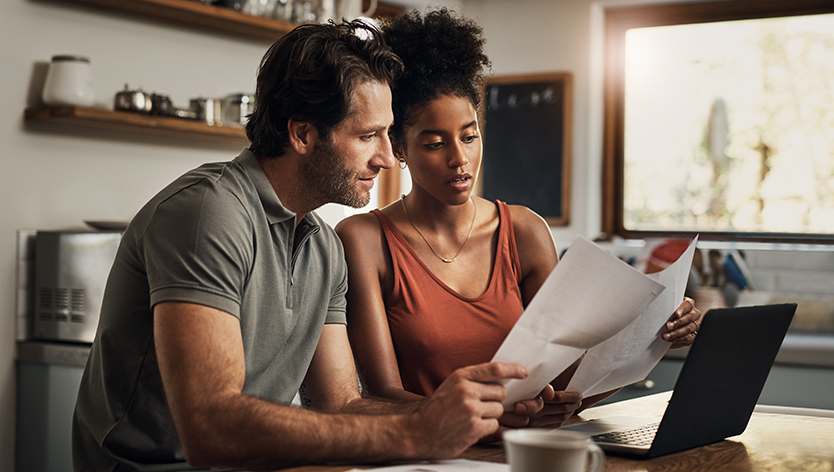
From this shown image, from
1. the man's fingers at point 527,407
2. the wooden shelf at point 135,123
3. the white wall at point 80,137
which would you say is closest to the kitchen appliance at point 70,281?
the white wall at point 80,137

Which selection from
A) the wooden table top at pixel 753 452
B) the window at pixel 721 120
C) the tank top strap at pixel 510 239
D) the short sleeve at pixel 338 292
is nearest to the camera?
the wooden table top at pixel 753 452

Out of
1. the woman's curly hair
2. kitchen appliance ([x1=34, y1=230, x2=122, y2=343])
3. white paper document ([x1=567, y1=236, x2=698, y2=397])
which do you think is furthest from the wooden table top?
kitchen appliance ([x1=34, y1=230, x2=122, y2=343])

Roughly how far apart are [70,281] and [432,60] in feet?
4.99

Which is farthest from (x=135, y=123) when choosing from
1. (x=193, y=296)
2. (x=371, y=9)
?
(x=193, y=296)

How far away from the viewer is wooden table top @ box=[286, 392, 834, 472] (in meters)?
0.95

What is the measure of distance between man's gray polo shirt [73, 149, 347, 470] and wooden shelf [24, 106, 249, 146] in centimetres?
144

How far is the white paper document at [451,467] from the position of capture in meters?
0.88

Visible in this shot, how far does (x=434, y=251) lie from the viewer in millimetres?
1499

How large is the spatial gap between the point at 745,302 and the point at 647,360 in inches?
84.0

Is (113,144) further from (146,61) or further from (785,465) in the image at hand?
(785,465)

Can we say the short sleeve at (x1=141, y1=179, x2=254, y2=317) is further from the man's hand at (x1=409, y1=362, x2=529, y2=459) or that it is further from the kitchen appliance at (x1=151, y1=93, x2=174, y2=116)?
the kitchen appliance at (x1=151, y1=93, x2=174, y2=116)

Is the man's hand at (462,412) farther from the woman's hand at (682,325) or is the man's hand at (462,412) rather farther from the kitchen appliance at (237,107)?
the kitchen appliance at (237,107)

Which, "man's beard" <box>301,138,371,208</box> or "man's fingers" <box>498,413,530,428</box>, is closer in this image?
"man's fingers" <box>498,413,530,428</box>

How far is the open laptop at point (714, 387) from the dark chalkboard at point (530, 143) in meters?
2.71
